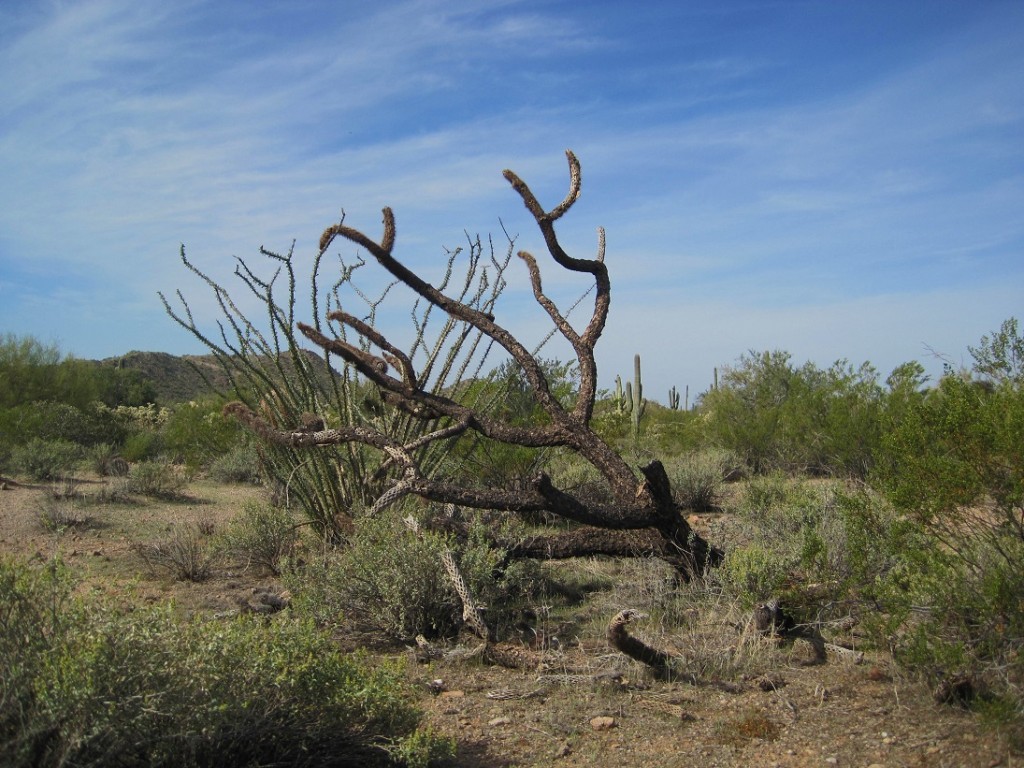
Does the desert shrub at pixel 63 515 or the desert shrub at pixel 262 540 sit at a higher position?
the desert shrub at pixel 63 515

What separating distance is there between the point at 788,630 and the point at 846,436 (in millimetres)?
8364

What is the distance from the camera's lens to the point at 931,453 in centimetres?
502

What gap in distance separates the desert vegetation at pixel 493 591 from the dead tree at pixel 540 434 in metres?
0.02

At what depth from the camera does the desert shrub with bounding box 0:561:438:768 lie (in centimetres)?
322

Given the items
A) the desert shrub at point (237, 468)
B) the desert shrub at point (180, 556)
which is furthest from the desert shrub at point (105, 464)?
the desert shrub at point (180, 556)

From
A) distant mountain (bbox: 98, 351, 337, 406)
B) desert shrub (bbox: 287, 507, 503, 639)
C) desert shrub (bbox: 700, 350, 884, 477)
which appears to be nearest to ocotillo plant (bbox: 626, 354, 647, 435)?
desert shrub (bbox: 700, 350, 884, 477)

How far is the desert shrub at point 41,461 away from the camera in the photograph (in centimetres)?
1435

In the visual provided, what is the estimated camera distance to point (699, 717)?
4.79m

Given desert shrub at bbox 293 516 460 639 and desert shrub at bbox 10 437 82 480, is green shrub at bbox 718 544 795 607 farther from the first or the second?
desert shrub at bbox 10 437 82 480

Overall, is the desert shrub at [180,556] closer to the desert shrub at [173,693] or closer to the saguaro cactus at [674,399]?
the desert shrub at [173,693]

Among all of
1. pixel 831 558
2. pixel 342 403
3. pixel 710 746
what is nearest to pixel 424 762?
pixel 710 746

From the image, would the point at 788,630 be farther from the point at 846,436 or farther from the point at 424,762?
the point at 846,436

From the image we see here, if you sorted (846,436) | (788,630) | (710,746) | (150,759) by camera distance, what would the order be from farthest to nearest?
1. (846,436)
2. (788,630)
3. (710,746)
4. (150,759)

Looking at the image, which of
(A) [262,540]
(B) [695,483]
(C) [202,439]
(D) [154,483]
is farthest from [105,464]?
(B) [695,483]
